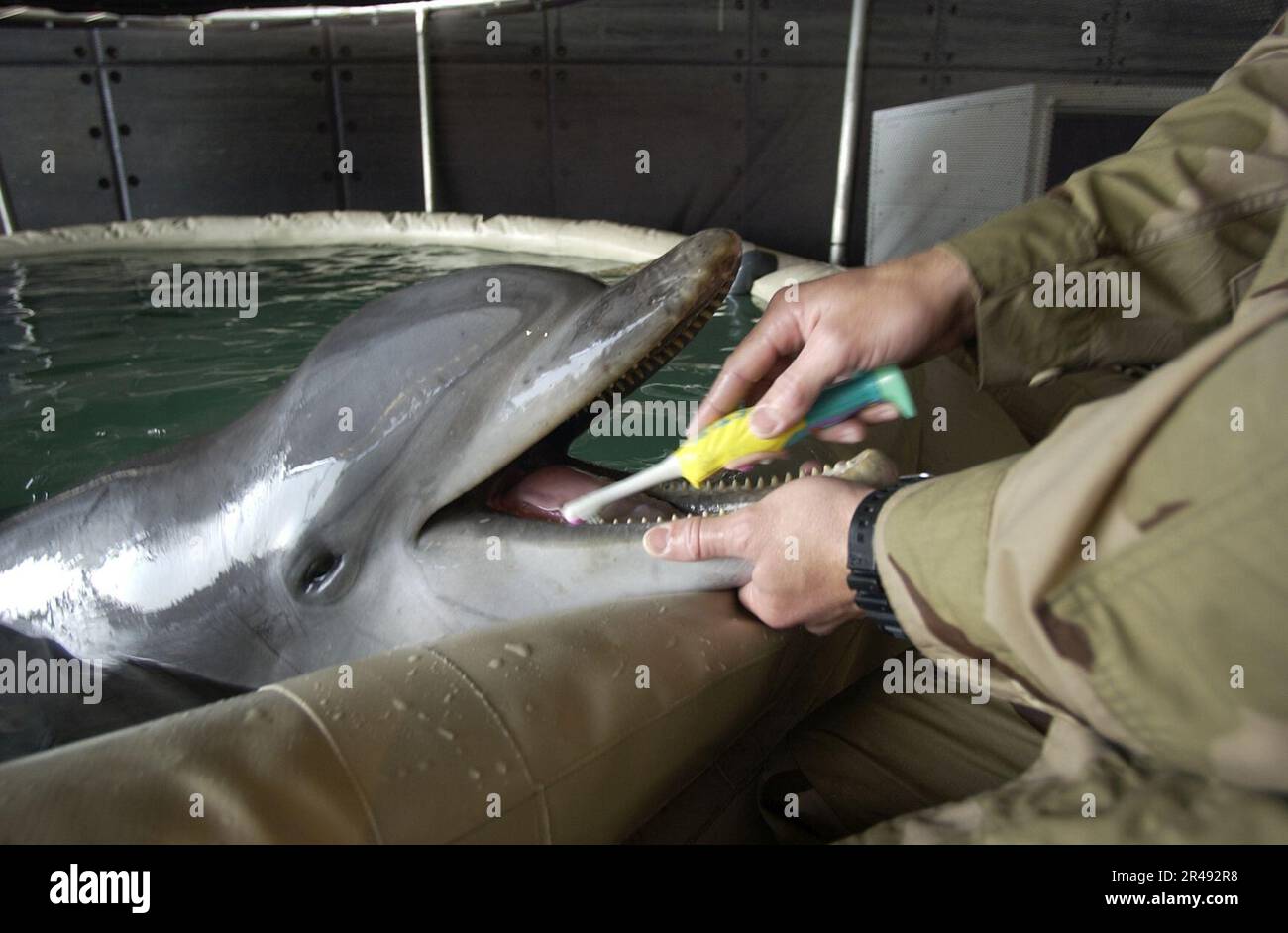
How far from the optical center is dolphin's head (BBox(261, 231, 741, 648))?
1661 mm

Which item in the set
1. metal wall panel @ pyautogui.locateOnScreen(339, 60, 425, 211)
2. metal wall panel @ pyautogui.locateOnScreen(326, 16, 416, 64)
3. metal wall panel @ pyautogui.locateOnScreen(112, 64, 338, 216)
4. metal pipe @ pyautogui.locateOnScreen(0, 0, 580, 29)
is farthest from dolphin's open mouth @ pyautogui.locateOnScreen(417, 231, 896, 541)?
metal wall panel @ pyautogui.locateOnScreen(326, 16, 416, 64)

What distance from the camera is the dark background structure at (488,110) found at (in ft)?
32.9

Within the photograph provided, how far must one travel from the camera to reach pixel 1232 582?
86cm

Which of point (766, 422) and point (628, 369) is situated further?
point (628, 369)

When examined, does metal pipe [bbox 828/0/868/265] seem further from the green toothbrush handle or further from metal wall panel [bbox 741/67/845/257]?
the green toothbrush handle

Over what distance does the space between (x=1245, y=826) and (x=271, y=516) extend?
182cm

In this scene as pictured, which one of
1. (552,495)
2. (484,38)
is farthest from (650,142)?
(552,495)

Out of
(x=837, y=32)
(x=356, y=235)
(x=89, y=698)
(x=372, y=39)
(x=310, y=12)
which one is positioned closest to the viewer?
(x=89, y=698)

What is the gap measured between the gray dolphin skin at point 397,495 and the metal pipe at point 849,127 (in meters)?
8.26

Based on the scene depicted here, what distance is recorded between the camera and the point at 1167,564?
0.90 metres

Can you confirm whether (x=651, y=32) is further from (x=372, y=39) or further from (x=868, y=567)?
(x=868, y=567)

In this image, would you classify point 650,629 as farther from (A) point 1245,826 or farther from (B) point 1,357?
(B) point 1,357

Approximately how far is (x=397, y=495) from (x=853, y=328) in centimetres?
100

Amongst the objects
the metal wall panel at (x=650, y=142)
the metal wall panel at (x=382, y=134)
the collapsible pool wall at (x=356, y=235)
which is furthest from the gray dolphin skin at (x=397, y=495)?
the metal wall panel at (x=382, y=134)
